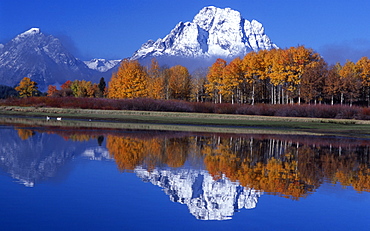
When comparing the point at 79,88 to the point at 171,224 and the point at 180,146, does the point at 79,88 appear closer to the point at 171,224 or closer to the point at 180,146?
the point at 180,146

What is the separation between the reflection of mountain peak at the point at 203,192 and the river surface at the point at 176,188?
35mm

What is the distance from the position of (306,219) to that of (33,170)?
10.8 metres

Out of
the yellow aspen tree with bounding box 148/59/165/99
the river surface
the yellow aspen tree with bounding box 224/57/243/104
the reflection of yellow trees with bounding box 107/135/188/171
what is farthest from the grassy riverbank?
the yellow aspen tree with bounding box 148/59/165/99

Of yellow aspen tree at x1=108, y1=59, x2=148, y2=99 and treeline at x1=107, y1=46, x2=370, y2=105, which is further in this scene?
yellow aspen tree at x1=108, y1=59, x2=148, y2=99

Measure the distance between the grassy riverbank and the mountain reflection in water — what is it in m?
14.1

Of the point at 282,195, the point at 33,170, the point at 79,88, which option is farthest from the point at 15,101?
the point at 79,88

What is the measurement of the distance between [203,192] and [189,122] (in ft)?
122

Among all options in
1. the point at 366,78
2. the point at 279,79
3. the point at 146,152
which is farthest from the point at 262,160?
the point at 366,78

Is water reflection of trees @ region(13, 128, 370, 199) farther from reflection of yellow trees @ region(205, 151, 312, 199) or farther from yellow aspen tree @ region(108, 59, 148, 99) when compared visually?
yellow aspen tree @ region(108, 59, 148, 99)

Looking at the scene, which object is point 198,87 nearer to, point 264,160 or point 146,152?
point 146,152

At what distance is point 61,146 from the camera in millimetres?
26062

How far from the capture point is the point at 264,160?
23531 mm

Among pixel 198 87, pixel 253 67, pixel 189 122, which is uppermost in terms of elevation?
pixel 253 67

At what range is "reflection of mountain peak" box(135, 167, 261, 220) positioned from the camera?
45.3ft
